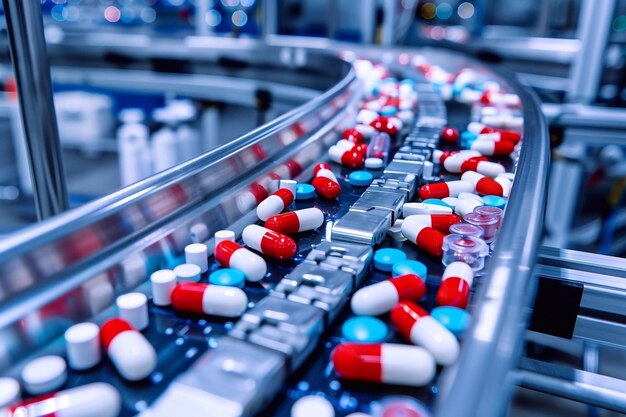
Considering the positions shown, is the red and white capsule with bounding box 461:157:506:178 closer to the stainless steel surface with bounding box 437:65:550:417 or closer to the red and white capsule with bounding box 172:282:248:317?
the stainless steel surface with bounding box 437:65:550:417

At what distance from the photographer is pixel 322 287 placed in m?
0.65

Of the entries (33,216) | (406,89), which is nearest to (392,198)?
(406,89)

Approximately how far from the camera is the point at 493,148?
4.06 ft

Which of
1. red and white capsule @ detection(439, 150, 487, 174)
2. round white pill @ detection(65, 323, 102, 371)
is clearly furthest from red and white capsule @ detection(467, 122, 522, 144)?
round white pill @ detection(65, 323, 102, 371)

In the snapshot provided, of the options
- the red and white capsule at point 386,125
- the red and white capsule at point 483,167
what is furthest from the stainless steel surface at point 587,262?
the red and white capsule at point 386,125

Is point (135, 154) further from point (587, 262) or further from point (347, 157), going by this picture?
point (587, 262)

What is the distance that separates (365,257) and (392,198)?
21 centimetres

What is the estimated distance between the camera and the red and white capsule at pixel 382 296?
0.63 m

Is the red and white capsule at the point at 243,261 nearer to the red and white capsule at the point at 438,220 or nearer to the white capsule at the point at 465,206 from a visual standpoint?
the red and white capsule at the point at 438,220

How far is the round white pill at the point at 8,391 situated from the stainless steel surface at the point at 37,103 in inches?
25.0

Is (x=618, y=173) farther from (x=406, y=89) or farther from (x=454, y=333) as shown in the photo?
(x=454, y=333)

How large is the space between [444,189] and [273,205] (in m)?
0.32

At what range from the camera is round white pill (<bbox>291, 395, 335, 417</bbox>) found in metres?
0.49

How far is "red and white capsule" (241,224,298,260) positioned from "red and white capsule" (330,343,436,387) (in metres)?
0.24
